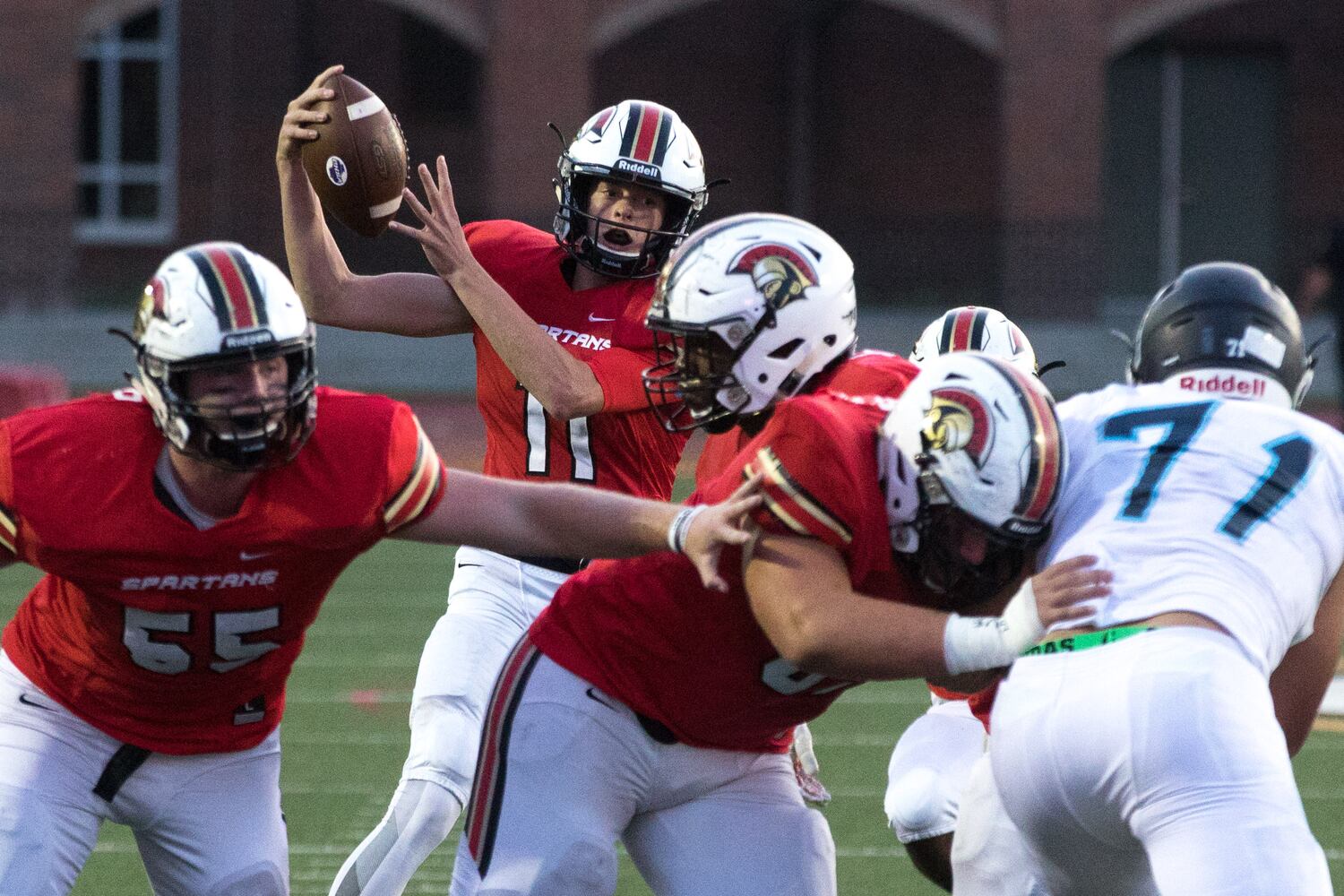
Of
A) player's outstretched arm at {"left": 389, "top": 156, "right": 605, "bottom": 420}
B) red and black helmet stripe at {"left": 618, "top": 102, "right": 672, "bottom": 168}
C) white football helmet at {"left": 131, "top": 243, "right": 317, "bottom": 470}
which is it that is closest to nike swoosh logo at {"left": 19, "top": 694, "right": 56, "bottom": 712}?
white football helmet at {"left": 131, "top": 243, "right": 317, "bottom": 470}

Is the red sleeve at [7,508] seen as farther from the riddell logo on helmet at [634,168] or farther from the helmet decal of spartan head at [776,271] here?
the riddell logo on helmet at [634,168]

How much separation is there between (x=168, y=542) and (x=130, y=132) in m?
18.6

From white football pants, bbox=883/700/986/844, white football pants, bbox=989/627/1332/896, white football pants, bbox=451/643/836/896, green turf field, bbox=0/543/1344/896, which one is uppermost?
white football pants, bbox=989/627/1332/896

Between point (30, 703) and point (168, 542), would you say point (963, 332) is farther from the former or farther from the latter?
point (30, 703)

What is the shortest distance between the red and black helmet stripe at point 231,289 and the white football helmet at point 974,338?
5.42ft

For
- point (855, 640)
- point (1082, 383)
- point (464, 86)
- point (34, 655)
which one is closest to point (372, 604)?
point (34, 655)

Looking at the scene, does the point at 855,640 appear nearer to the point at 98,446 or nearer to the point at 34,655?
the point at 98,446

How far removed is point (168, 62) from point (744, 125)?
20.5ft

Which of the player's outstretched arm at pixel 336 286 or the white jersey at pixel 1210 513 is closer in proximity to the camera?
the white jersey at pixel 1210 513

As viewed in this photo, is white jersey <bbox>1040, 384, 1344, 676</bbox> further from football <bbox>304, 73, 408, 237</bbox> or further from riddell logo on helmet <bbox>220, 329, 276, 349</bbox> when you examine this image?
football <bbox>304, 73, 408, 237</bbox>

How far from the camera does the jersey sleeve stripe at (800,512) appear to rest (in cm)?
276

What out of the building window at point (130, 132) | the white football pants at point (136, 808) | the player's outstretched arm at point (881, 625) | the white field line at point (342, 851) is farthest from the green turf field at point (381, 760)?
the building window at point (130, 132)

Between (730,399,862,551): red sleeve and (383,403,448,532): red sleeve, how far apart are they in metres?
0.57

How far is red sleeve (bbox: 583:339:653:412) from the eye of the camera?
418 cm
